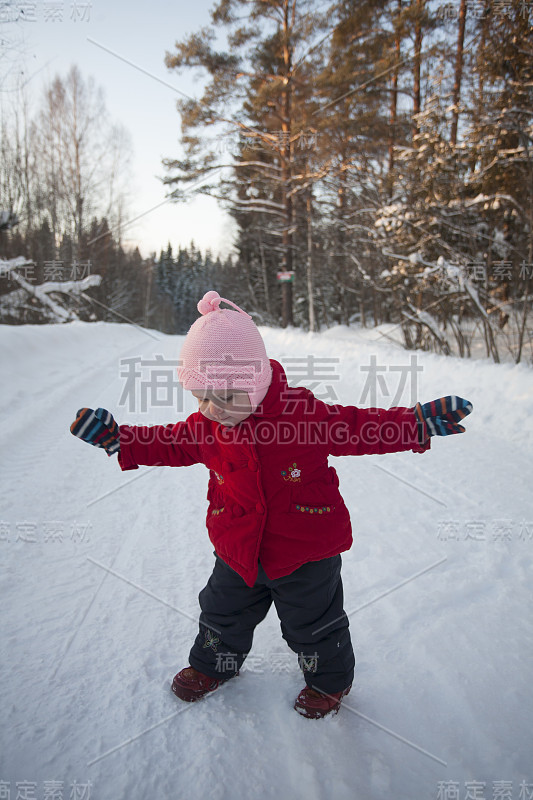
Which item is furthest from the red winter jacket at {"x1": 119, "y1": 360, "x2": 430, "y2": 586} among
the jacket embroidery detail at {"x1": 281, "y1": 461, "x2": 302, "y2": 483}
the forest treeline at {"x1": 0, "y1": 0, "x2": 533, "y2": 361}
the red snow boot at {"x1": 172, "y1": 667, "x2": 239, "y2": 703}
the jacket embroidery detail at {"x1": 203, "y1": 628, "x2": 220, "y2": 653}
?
the forest treeline at {"x1": 0, "y1": 0, "x2": 533, "y2": 361}

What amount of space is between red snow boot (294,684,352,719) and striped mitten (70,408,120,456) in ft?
3.55

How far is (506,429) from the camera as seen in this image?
383cm

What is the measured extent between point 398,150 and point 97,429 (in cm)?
911

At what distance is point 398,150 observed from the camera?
27.3ft

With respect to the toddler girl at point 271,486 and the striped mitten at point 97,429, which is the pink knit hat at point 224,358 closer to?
the toddler girl at point 271,486

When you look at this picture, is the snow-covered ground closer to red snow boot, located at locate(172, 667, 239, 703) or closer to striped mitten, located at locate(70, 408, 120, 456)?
red snow boot, located at locate(172, 667, 239, 703)

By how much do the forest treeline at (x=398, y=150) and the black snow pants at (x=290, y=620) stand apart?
16.7 feet

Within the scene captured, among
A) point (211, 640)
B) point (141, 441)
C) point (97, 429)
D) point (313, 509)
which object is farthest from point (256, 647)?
point (97, 429)

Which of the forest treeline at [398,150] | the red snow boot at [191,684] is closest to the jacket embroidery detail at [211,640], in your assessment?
the red snow boot at [191,684]

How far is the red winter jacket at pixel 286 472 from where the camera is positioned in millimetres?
1394

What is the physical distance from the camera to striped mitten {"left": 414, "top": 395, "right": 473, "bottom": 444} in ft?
4.50

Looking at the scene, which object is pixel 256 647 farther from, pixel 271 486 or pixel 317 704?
pixel 271 486

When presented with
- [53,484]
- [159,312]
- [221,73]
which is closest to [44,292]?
[221,73]

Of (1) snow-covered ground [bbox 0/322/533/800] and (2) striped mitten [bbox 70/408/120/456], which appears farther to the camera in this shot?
(2) striped mitten [bbox 70/408/120/456]
